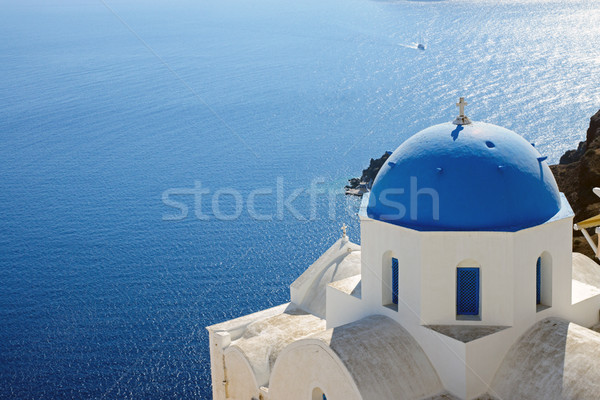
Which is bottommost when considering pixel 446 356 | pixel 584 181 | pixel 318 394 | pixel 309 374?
pixel 318 394

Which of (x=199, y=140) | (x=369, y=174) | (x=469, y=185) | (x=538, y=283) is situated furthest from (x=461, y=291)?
(x=199, y=140)

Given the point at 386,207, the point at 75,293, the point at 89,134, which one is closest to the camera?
the point at 386,207

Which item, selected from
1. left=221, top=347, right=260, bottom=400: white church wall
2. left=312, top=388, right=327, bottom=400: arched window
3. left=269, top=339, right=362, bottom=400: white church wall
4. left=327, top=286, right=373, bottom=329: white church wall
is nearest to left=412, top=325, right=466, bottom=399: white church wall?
left=327, top=286, right=373, bottom=329: white church wall

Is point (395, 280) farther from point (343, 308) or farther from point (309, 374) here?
point (309, 374)

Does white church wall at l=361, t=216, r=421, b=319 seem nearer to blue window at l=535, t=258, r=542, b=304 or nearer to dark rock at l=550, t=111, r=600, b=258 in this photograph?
blue window at l=535, t=258, r=542, b=304

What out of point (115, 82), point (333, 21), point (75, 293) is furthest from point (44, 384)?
point (333, 21)

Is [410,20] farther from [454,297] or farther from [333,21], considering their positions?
[454,297]
